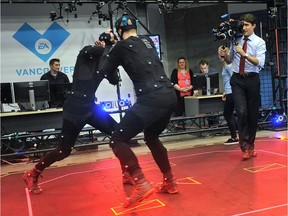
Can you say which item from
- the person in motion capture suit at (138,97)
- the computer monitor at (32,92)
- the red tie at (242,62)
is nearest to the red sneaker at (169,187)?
the person in motion capture suit at (138,97)

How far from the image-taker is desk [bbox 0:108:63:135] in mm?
6480

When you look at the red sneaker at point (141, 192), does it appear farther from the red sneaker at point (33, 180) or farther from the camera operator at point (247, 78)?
the camera operator at point (247, 78)

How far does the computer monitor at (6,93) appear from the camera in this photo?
636 centimetres

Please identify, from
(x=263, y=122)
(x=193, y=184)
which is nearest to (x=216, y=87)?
(x=263, y=122)

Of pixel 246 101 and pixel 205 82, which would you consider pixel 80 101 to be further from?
pixel 205 82

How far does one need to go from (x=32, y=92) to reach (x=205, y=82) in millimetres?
3459

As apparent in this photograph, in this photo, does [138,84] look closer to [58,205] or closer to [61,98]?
[58,205]

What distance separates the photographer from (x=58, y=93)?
6.89 meters

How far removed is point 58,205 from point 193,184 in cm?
139

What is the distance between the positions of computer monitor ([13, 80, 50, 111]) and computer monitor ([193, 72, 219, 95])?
9.83 feet

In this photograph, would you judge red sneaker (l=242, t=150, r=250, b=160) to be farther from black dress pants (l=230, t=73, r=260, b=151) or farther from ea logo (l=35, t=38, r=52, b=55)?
ea logo (l=35, t=38, r=52, b=55)

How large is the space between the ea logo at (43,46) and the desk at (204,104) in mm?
3452

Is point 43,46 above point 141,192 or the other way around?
above

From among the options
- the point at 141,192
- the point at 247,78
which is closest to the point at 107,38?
the point at 141,192
